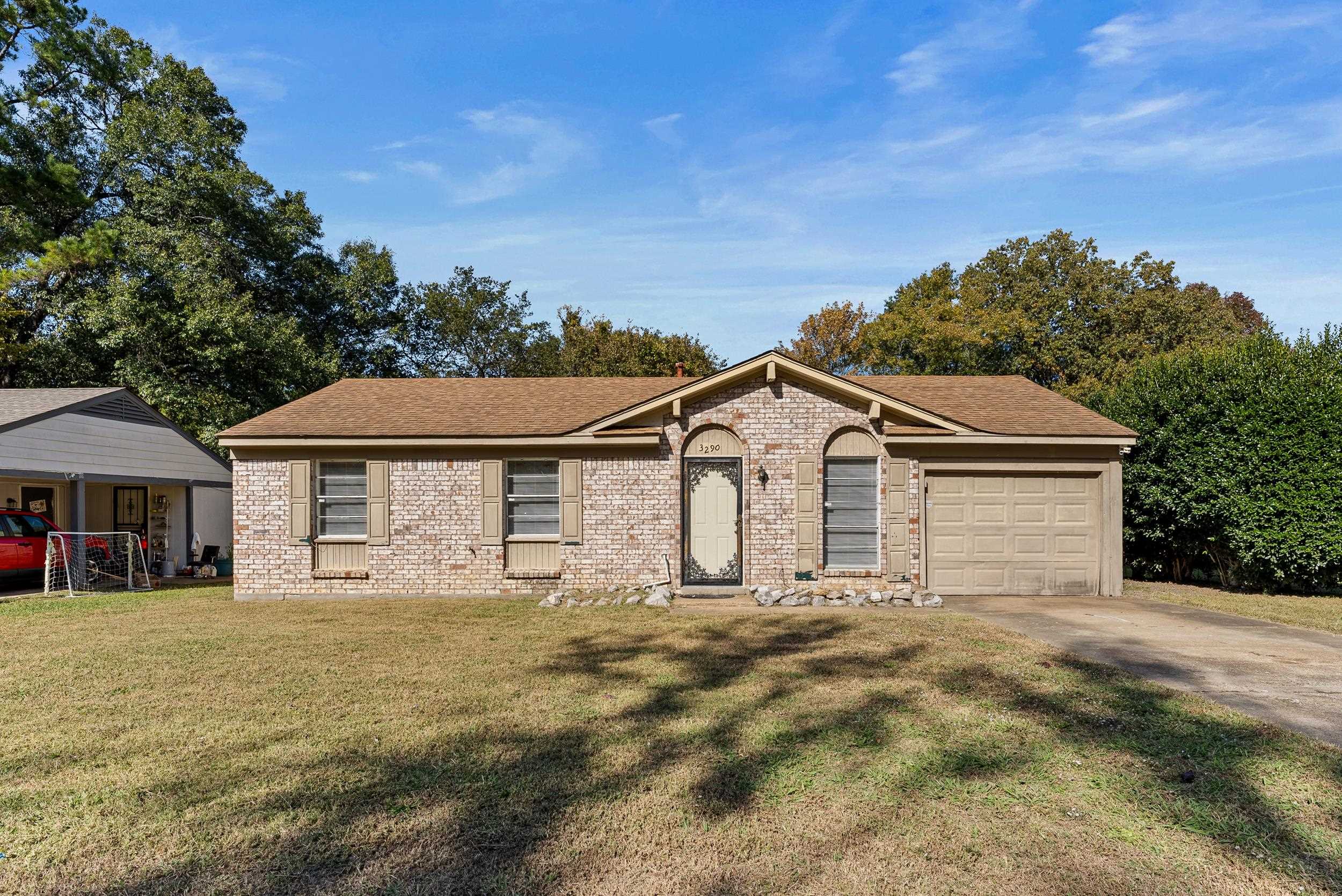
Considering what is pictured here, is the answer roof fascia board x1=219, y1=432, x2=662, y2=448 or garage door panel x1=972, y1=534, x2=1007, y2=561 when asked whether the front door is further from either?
garage door panel x1=972, y1=534, x2=1007, y2=561

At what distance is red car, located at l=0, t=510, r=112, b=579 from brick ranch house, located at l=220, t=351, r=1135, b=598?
17.1 feet

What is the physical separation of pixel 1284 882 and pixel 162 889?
17.1 feet

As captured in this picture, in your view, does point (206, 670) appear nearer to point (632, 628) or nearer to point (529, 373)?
point (632, 628)

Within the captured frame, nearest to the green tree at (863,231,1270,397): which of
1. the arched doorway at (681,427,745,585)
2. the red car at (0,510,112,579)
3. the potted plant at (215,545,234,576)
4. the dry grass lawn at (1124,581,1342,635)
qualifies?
the dry grass lawn at (1124,581,1342,635)

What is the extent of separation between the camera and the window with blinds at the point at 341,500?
13578mm

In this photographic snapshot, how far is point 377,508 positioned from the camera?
13375 millimetres

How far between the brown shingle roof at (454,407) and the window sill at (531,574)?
7.83ft

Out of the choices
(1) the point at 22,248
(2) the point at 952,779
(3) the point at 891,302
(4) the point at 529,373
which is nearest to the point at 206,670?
(2) the point at 952,779

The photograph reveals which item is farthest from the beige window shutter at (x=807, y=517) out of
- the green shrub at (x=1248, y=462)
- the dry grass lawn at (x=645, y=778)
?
the green shrub at (x=1248, y=462)

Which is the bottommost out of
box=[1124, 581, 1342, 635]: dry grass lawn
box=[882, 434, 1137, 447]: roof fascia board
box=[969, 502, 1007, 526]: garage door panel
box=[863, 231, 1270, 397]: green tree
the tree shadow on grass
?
box=[1124, 581, 1342, 635]: dry grass lawn

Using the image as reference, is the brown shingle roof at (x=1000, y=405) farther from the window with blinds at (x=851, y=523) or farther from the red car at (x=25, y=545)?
the red car at (x=25, y=545)

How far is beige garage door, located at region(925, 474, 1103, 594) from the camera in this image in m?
13.1

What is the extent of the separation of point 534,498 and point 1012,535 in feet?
27.6

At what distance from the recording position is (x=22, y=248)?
11164mm
